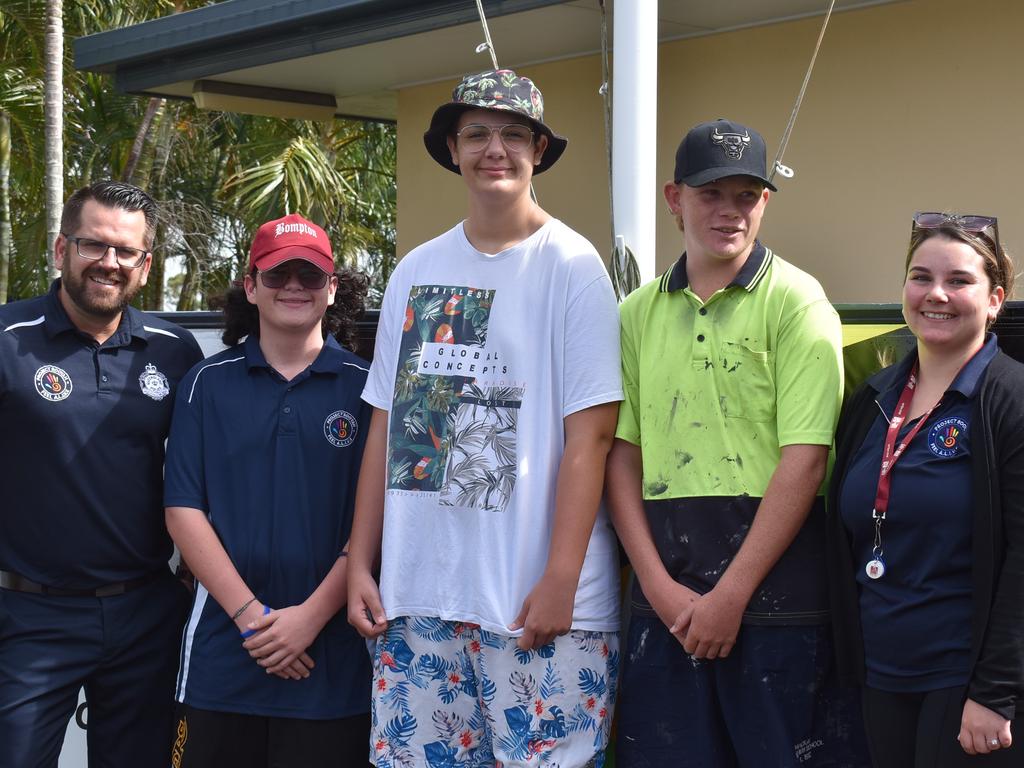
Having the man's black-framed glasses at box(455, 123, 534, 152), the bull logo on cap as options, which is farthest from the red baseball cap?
the bull logo on cap

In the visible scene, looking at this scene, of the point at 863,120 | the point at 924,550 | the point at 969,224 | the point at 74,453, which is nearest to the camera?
the point at 924,550

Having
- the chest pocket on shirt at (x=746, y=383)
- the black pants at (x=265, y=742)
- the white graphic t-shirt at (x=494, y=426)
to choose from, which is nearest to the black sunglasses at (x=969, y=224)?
the chest pocket on shirt at (x=746, y=383)

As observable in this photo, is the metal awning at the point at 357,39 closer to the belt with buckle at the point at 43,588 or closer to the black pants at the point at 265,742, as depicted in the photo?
the belt with buckle at the point at 43,588

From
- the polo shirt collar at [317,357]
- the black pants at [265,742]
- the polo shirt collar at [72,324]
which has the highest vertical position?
the polo shirt collar at [72,324]

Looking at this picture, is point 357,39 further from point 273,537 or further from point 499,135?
point 273,537

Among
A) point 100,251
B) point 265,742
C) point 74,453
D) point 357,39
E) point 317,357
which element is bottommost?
point 265,742

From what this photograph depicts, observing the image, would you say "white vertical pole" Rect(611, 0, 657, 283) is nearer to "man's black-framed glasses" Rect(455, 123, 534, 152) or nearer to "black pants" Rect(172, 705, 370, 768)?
"man's black-framed glasses" Rect(455, 123, 534, 152)

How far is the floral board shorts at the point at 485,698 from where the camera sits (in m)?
2.96

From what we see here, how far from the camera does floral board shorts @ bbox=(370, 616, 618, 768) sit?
9.72 ft

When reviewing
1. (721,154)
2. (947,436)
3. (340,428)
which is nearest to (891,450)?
(947,436)

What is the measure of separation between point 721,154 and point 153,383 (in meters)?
1.82

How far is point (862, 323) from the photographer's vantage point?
3150mm

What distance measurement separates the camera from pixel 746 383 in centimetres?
287

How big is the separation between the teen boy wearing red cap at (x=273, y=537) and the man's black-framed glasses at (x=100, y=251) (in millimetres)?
431
